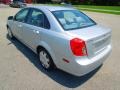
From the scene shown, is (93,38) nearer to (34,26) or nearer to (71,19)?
(71,19)

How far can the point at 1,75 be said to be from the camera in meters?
4.86

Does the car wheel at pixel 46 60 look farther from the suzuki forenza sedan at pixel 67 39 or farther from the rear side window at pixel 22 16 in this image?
the rear side window at pixel 22 16

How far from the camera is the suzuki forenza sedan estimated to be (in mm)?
3979

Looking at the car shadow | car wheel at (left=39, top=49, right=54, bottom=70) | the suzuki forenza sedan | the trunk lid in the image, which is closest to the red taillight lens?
the suzuki forenza sedan

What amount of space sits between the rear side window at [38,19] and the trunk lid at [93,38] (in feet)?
2.85

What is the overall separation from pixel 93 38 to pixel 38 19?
1828 millimetres

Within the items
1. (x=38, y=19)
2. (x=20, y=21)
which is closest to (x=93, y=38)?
(x=38, y=19)

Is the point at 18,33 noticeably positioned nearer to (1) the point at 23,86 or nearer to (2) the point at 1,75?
(2) the point at 1,75

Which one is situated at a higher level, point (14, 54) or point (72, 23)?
point (72, 23)

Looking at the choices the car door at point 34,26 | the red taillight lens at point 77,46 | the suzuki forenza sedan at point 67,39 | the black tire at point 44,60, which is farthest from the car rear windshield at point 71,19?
the black tire at point 44,60

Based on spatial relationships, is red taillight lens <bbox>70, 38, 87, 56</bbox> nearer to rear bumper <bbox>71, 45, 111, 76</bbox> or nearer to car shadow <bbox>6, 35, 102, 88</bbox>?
rear bumper <bbox>71, 45, 111, 76</bbox>

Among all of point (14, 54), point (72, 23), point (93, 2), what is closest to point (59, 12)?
point (72, 23)

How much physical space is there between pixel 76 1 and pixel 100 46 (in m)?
50.4

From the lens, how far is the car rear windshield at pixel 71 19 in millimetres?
4619
